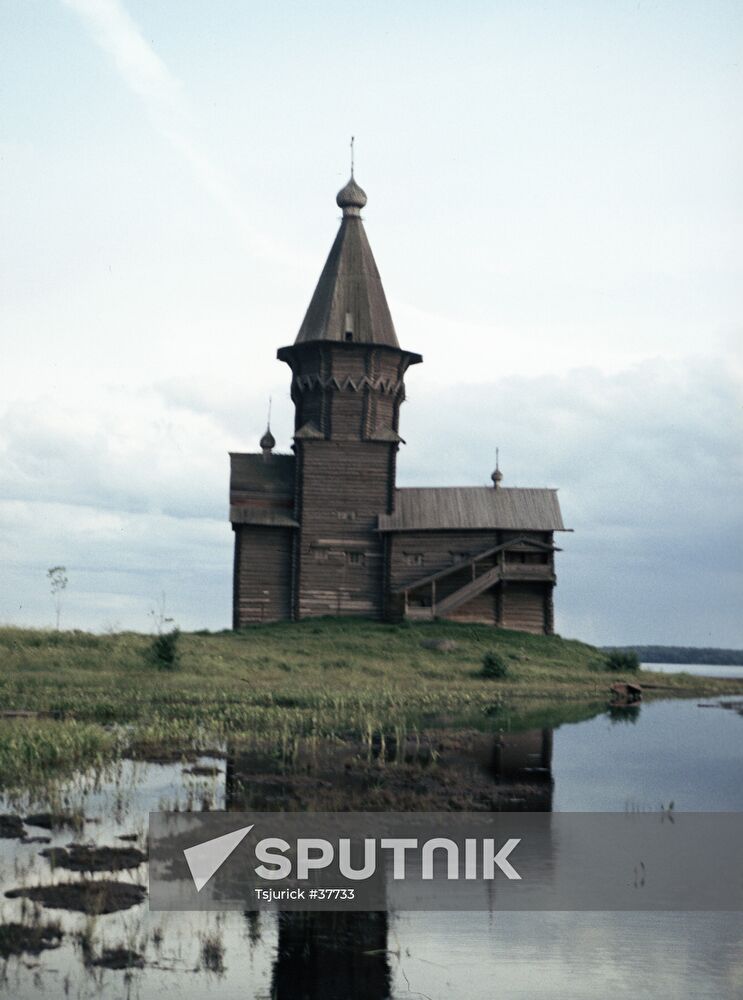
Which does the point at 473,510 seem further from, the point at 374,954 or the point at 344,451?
the point at 374,954

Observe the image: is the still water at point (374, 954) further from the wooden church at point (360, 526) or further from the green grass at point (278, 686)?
the wooden church at point (360, 526)

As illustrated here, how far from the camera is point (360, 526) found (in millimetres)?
47438

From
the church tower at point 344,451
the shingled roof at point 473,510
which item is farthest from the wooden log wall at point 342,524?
the shingled roof at point 473,510

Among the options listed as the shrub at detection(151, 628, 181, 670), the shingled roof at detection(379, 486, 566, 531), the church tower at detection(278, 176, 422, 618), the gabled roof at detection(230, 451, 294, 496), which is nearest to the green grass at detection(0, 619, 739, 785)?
the shrub at detection(151, 628, 181, 670)

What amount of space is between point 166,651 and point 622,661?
1888 cm

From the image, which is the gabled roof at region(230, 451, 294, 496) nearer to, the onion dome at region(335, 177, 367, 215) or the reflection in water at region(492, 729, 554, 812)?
the onion dome at region(335, 177, 367, 215)

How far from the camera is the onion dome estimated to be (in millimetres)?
50406

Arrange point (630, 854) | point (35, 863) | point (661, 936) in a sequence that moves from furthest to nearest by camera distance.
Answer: point (630, 854), point (35, 863), point (661, 936)

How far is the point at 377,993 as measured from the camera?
882cm

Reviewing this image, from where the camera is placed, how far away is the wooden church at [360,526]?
46.9 metres

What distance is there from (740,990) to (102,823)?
802 cm

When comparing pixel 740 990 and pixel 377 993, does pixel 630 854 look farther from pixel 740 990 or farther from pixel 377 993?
pixel 377 993

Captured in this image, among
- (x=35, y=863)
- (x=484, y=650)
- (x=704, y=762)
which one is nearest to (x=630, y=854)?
(x=35, y=863)

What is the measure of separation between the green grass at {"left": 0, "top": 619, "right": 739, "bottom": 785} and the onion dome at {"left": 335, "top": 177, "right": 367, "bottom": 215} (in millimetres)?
18920
